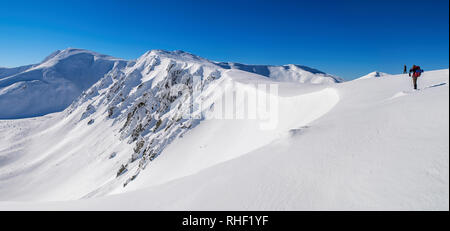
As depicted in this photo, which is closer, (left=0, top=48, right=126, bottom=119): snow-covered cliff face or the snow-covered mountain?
the snow-covered mountain

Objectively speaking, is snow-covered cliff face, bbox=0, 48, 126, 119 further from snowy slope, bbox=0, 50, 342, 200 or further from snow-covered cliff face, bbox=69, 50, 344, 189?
snow-covered cliff face, bbox=69, 50, 344, 189

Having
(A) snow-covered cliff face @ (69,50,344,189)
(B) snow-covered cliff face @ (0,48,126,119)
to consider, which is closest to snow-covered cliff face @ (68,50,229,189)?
(A) snow-covered cliff face @ (69,50,344,189)

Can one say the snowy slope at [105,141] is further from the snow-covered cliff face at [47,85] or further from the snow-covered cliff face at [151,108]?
the snow-covered cliff face at [47,85]

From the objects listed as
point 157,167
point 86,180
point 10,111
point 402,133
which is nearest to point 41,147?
point 86,180

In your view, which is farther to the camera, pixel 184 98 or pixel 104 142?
pixel 104 142

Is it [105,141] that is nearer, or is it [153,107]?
[105,141]

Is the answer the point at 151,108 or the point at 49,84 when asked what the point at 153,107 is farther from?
the point at 49,84

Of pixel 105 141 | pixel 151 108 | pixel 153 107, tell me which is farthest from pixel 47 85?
pixel 153 107
